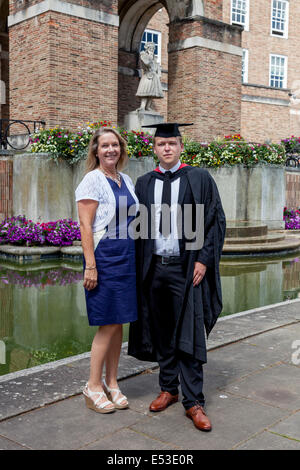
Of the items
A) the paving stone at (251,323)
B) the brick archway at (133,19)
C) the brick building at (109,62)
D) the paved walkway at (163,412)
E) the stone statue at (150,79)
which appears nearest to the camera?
the paved walkway at (163,412)

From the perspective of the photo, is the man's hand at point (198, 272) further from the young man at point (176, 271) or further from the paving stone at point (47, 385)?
the paving stone at point (47, 385)

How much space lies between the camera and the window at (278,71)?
35.2m

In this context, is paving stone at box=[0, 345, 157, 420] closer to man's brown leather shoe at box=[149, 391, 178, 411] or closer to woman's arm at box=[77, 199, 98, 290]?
man's brown leather shoe at box=[149, 391, 178, 411]

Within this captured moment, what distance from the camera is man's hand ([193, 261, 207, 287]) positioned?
3636 mm

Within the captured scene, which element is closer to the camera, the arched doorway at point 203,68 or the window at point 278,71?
the arched doorway at point 203,68

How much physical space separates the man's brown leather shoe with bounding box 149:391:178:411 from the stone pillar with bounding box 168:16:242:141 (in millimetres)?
15152

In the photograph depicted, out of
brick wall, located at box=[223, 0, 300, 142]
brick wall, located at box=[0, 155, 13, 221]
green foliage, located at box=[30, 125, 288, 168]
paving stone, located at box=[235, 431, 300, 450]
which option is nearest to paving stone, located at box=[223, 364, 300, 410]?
paving stone, located at box=[235, 431, 300, 450]

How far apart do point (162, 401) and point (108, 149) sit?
5.89 ft

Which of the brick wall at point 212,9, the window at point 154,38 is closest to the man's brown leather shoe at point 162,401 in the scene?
the brick wall at point 212,9

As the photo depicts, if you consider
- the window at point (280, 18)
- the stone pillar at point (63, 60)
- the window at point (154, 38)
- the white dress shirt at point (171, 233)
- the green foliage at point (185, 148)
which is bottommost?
the white dress shirt at point (171, 233)

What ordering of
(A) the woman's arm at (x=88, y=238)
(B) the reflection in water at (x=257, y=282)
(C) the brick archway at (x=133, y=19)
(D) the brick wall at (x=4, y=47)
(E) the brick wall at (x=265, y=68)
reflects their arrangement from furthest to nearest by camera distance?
(E) the brick wall at (x=265, y=68) < (C) the brick archway at (x=133, y=19) < (D) the brick wall at (x=4, y=47) < (B) the reflection in water at (x=257, y=282) < (A) the woman's arm at (x=88, y=238)

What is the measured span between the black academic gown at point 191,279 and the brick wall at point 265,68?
28.3m

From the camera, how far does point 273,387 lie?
4105 millimetres
